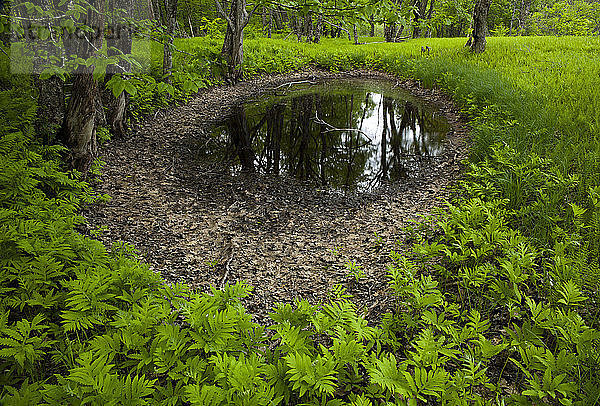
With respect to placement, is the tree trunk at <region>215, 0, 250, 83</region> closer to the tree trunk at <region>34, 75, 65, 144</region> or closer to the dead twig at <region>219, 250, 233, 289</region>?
the tree trunk at <region>34, 75, 65, 144</region>

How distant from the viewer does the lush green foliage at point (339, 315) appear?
228cm

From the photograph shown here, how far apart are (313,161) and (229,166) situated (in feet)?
6.07

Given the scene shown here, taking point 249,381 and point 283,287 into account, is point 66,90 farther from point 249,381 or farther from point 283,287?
point 249,381

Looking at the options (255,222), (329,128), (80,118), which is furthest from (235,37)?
(255,222)

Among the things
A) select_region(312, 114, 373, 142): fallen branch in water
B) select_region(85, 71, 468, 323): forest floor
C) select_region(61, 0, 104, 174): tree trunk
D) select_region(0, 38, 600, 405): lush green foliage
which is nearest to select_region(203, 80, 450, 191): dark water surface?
select_region(312, 114, 373, 142): fallen branch in water

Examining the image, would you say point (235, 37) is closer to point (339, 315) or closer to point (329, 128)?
point (329, 128)

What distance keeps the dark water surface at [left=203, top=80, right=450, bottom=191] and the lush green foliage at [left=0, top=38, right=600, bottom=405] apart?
1968mm

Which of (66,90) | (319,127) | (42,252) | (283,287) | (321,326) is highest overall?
(66,90)

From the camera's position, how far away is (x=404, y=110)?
11.6 m

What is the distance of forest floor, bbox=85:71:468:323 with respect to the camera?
14.6 ft

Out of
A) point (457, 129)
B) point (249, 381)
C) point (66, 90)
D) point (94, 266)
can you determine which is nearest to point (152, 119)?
point (66, 90)

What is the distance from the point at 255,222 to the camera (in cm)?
565

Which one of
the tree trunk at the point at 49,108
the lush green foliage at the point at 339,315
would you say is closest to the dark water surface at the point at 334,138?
the lush green foliage at the point at 339,315

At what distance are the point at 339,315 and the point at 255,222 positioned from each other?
9.99ft
